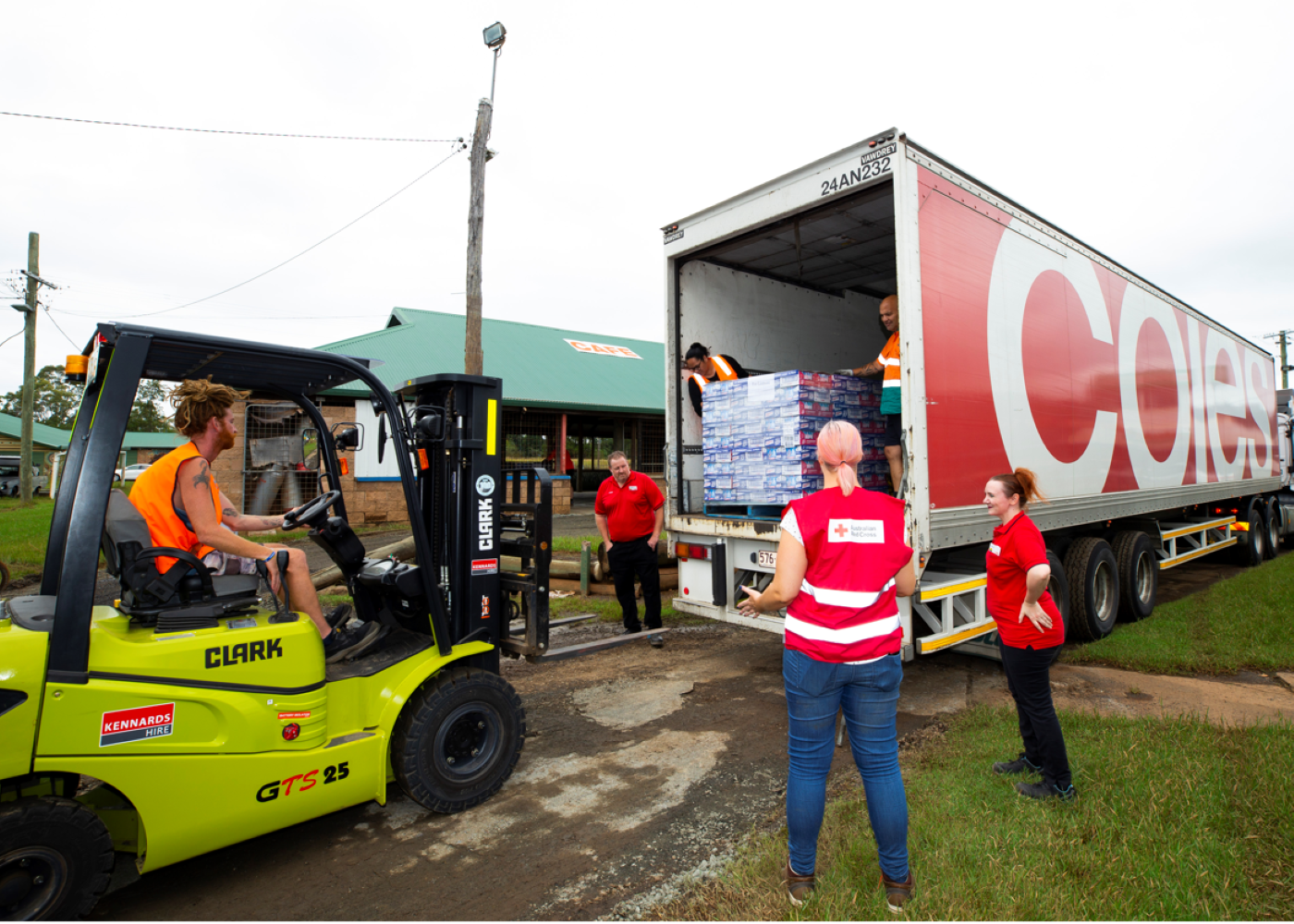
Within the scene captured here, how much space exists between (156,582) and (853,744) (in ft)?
8.64

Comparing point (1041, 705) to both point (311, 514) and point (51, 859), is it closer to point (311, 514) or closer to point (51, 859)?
point (311, 514)

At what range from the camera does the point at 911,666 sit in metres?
5.91

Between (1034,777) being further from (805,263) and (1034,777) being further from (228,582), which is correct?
(805,263)

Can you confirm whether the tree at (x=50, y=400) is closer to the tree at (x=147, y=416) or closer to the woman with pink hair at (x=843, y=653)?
the tree at (x=147, y=416)

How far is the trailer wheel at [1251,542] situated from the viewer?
11284 mm

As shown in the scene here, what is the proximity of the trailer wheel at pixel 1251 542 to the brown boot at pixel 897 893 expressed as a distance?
12.0 m

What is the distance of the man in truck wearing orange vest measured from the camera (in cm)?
479

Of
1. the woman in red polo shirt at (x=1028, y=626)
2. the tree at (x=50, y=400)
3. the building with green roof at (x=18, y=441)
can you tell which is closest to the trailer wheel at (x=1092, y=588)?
the woman in red polo shirt at (x=1028, y=626)

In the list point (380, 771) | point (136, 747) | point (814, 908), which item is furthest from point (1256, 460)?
point (136, 747)

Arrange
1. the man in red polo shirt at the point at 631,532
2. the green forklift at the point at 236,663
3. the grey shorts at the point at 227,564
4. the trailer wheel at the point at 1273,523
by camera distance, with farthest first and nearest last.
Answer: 1. the trailer wheel at the point at 1273,523
2. the man in red polo shirt at the point at 631,532
3. the grey shorts at the point at 227,564
4. the green forklift at the point at 236,663

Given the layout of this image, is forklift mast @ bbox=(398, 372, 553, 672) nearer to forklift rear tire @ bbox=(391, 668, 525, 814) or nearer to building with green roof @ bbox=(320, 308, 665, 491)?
forklift rear tire @ bbox=(391, 668, 525, 814)

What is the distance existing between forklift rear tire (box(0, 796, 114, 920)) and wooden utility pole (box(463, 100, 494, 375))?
8.14m

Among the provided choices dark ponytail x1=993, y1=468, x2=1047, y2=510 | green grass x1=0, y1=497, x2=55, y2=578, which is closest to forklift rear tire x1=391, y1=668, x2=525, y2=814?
dark ponytail x1=993, y1=468, x2=1047, y2=510

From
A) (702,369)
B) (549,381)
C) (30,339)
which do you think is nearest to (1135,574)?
(702,369)
